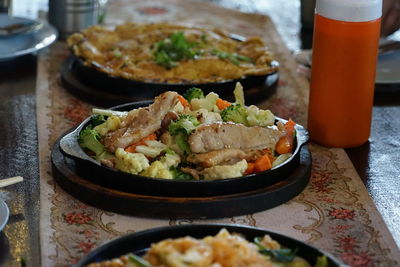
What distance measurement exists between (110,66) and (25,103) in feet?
1.30

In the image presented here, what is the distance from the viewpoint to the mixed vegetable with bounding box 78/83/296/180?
92.0 inches

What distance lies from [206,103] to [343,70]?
0.51 m

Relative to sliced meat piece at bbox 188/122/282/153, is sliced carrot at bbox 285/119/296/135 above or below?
below

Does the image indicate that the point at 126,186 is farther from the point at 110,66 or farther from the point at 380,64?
the point at 380,64

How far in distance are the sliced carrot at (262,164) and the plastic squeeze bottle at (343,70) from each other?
518mm

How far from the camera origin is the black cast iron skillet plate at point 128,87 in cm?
321

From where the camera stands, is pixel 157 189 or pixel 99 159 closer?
pixel 157 189

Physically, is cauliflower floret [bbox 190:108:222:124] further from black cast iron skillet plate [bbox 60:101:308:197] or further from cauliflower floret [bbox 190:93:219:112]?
black cast iron skillet plate [bbox 60:101:308:197]

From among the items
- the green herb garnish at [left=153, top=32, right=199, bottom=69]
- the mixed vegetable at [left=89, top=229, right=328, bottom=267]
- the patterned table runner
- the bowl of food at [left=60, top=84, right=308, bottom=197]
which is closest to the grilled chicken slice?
the bowl of food at [left=60, top=84, right=308, bottom=197]

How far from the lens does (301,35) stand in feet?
14.3

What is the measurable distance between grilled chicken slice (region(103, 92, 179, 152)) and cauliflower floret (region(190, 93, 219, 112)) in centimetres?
9

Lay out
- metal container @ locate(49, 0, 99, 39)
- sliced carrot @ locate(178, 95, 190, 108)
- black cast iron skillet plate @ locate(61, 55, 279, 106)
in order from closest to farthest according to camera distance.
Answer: sliced carrot @ locate(178, 95, 190, 108) → black cast iron skillet plate @ locate(61, 55, 279, 106) → metal container @ locate(49, 0, 99, 39)

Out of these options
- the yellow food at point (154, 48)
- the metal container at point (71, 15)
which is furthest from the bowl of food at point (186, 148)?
the metal container at point (71, 15)

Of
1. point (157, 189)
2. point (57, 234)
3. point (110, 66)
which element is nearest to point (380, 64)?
point (110, 66)
